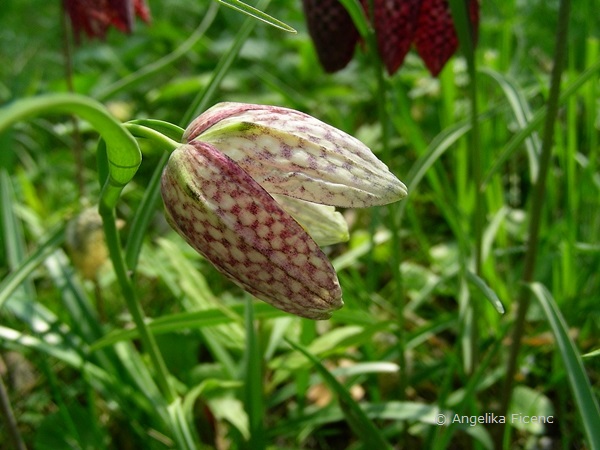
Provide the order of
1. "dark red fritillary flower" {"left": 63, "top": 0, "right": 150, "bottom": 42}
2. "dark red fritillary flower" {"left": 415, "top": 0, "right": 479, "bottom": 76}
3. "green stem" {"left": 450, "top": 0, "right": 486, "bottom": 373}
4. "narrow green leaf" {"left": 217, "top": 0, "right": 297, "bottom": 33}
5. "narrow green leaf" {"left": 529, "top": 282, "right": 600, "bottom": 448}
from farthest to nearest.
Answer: "dark red fritillary flower" {"left": 63, "top": 0, "right": 150, "bottom": 42}, "dark red fritillary flower" {"left": 415, "top": 0, "right": 479, "bottom": 76}, "green stem" {"left": 450, "top": 0, "right": 486, "bottom": 373}, "narrow green leaf" {"left": 529, "top": 282, "right": 600, "bottom": 448}, "narrow green leaf" {"left": 217, "top": 0, "right": 297, "bottom": 33}

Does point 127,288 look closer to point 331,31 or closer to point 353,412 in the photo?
point 353,412

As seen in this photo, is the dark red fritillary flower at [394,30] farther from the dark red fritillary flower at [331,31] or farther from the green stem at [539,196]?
the green stem at [539,196]

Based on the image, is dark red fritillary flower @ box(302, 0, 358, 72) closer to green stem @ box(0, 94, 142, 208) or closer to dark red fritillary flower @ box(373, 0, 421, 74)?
dark red fritillary flower @ box(373, 0, 421, 74)

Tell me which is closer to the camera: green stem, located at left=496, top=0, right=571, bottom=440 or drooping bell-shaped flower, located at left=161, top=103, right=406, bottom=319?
drooping bell-shaped flower, located at left=161, top=103, right=406, bottom=319

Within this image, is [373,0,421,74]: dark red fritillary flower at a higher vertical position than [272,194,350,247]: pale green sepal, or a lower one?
higher

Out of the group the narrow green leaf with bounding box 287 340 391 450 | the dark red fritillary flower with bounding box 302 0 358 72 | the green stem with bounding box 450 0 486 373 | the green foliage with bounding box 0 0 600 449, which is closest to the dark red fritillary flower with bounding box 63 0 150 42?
the green foliage with bounding box 0 0 600 449

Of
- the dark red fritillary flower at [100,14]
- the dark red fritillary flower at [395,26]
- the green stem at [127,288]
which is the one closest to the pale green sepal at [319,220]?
the green stem at [127,288]

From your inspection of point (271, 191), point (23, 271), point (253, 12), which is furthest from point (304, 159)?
point (23, 271)

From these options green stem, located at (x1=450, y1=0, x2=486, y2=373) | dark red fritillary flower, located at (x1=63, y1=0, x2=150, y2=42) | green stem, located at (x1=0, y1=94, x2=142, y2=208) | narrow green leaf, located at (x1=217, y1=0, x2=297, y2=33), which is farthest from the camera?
dark red fritillary flower, located at (x1=63, y1=0, x2=150, y2=42)

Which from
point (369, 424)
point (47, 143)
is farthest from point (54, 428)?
point (47, 143)
